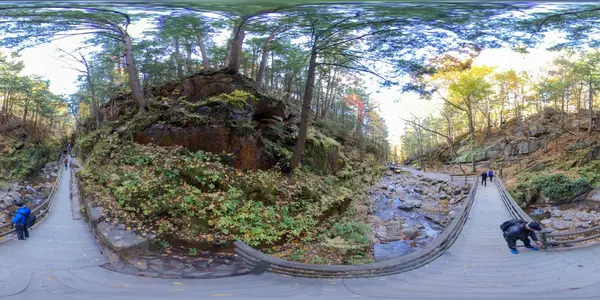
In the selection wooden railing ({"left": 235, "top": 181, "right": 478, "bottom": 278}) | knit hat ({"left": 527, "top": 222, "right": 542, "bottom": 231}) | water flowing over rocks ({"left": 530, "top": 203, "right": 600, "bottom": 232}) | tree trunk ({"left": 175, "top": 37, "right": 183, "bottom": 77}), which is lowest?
wooden railing ({"left": 235, "top": 181, "right": 478, "bottom": 278})

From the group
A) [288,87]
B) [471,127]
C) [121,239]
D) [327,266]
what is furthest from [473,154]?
[121,239]

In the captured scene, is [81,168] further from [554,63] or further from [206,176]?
[554,63]

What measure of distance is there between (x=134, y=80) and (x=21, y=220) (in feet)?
3.13

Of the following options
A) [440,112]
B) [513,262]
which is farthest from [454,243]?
[440,112]

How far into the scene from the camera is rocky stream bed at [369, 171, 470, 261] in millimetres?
2125

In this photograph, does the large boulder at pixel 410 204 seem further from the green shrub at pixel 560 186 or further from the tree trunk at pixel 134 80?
the tree trunk at pixel 134 80

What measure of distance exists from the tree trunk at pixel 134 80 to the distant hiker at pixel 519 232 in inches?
111

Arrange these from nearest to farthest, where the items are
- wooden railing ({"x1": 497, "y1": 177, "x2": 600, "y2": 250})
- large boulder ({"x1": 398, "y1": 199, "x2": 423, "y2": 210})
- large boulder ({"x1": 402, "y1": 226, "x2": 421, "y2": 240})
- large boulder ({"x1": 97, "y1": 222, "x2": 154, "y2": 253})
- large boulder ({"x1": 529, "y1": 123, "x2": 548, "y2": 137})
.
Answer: large boulder ({"x1": 97, "y1": 222, "x2": 154, "y2": 253}) < wooden railing ({"x1": 497, "y1": 177, "x2": 600, "y2": 250}) < large boulder ({"x1": 529, "y1": 123, "x2": 548, "y2": 137}) < large boulder ({"x1": 402, "y1": 226, "x2": 421, "y2": 240}) < large boulder ({"x1": 398, "y1": 199, "x2": 423, "y2": 210})

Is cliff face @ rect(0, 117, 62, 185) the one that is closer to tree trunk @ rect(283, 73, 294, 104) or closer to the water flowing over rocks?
tree trunk @ rect(283, 73, 294, 104)

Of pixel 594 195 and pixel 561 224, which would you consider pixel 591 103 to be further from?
pixel 561 224

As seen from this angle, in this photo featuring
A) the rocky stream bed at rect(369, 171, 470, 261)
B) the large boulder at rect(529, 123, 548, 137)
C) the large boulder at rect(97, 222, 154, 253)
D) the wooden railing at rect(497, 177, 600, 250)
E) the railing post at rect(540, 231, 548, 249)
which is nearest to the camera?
the large boulder at rect(97, 222, 154, 253)

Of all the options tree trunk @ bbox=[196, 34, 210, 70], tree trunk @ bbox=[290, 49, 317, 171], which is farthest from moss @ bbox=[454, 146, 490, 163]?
tree trunk @ bbox=[196, 34, 210, 70]

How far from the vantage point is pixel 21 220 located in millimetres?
1346

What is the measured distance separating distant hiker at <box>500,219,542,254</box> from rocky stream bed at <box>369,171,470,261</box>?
0.51m
